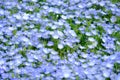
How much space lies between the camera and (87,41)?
4.16 metres

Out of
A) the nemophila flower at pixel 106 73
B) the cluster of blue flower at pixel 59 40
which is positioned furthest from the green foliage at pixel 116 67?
the nemophila flower at pixel 106 73

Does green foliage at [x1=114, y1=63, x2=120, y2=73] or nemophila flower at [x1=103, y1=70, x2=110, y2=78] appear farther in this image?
green foliage at [x1=114, y1=63, x2=120, y2=73]

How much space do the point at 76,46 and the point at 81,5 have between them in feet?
3.38

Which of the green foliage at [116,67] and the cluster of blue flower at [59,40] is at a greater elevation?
the cluster of blue flower at [59,40]

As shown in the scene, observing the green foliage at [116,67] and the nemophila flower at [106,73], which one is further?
the green foliage at [116,67]

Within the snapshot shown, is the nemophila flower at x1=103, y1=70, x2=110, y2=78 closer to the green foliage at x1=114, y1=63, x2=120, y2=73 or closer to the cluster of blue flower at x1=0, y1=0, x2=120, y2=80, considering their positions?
the cluster of blue flower at x1=0, y1=0, x2=120, y2=80

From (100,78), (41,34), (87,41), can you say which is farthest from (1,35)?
(100,78)

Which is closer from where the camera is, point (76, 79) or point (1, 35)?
point (76, 79)

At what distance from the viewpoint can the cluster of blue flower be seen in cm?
353

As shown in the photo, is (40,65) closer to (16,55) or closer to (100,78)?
(16,55)

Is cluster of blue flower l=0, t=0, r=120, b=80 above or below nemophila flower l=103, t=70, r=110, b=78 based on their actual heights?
above

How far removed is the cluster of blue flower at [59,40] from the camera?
3.53 meters

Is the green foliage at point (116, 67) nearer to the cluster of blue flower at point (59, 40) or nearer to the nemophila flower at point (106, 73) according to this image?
the cluster of blue flower at point (59, 40)

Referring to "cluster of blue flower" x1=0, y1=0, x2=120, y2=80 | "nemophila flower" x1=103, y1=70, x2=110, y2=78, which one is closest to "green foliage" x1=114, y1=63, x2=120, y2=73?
"cluster of blue flower" x1=0, y1=0, x2=120, y2=80
